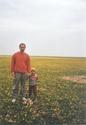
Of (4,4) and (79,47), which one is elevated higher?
(4,4)

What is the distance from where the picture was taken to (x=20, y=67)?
45.3 ft

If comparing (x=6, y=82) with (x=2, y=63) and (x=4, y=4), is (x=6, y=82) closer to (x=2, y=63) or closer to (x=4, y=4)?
(x=2, y=63)

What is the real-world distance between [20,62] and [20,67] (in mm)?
105

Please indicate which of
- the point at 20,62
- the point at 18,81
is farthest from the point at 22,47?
the point at 18,81

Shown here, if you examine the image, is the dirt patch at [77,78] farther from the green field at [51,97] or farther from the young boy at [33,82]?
the young boy at [33,82]

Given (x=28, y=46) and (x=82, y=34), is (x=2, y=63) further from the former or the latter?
(x=82, y=34)

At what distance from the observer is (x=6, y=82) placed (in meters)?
13.8

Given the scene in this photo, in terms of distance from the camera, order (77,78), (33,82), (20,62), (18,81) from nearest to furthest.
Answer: (20,62), (18,81), (33,82), (77,78)

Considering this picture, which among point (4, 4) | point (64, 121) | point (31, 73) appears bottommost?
point (64, 121)

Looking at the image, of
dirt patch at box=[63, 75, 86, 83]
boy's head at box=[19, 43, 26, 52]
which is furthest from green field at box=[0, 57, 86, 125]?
boy's head at box=[19, 43, 26, 52]

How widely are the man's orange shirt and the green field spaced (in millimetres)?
111

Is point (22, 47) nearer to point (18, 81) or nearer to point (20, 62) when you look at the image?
point (20, 62)

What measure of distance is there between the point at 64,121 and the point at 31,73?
1177 millimetres

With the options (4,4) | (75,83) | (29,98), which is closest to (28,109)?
(29,98)
